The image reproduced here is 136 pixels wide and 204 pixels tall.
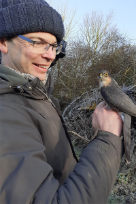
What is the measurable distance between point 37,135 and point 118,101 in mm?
1408

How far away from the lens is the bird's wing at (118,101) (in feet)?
6.20

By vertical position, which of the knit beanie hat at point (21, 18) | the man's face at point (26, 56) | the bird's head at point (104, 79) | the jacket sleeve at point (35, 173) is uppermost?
the knit beanie hat at point (21, 18)

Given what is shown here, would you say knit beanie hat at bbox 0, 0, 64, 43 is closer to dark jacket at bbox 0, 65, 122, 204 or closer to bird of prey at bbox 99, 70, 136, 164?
dark jacket at bbox 0, 65, 122, 204

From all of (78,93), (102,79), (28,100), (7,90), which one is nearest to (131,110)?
(102,79)

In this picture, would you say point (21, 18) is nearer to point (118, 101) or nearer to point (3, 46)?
point (3, 46)

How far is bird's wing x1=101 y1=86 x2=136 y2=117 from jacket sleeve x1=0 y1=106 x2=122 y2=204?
40.5 inches

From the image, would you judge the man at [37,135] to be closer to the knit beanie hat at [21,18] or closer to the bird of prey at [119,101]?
the knit beanie hat at [21,18]

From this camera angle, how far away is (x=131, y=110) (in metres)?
1.90

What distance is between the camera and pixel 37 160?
805 millimetres

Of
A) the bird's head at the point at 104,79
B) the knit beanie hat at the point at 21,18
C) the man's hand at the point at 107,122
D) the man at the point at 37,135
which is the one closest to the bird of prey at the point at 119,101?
the bird's head at the point at 104,79

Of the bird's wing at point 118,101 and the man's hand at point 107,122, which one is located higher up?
the man's hand at point 107,122

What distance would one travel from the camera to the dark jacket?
0.72m

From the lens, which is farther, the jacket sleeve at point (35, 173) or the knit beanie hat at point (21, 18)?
the knit beanie hat at point (21, 18)

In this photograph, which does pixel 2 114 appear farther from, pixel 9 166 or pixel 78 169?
pixel 78 169
